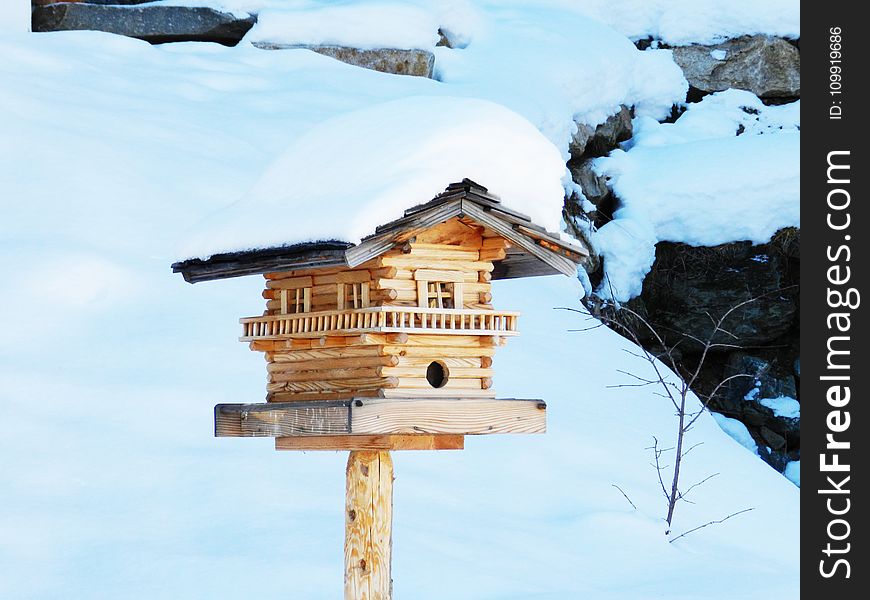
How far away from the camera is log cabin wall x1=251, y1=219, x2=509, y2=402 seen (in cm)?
468

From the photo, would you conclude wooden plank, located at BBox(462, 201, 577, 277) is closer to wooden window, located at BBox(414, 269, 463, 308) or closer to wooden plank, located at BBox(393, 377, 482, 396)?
wooden window, located at BBox(414, 269, 463, 308)

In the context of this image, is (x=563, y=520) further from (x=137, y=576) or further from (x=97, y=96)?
(x=97, y=96)

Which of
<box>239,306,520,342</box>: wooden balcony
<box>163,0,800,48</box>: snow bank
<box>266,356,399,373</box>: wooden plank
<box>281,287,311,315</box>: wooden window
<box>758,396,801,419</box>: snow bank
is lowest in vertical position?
<box>758,396,801,419</box>: snow bank

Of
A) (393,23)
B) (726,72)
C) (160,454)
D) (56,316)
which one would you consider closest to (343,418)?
(160,454)

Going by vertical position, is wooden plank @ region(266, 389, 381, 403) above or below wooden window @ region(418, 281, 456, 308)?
below

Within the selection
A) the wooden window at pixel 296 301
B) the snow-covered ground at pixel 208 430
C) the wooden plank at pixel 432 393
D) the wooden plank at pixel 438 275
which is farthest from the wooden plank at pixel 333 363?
the snow-covered ground at pixel 208 430

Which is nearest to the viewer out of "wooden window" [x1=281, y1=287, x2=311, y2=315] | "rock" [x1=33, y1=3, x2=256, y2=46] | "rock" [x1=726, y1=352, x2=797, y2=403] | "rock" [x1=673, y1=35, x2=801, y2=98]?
"wooden window" [x1=281, y1=287, x2=311, y2=315]

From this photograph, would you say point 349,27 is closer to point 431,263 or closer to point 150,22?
point 150,22

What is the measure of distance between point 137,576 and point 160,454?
1.42 metres

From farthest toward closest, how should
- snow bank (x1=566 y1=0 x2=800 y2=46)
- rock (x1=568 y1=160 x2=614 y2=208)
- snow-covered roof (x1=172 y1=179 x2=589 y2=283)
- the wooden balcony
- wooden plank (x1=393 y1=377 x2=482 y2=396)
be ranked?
1. snow bank (x1=566 y1=0 x2=800 y2=46)
2. rock (x1=568 y1=160 x2=614 y2=208)
3. wooden plank (x1=393 y1=377 x2=482 y2=396)
4. the wooden balcony
5. snow-covered roof (x1=172 y1=179 x2=589 y2=283)

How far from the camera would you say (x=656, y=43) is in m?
16.8

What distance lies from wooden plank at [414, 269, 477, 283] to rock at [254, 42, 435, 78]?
9809mm

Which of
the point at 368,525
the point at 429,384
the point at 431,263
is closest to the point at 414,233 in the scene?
the point at 431,263

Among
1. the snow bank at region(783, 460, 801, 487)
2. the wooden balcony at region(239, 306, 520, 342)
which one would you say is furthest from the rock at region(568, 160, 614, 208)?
the wooden balcony at region(239, 306, 520, 342)
